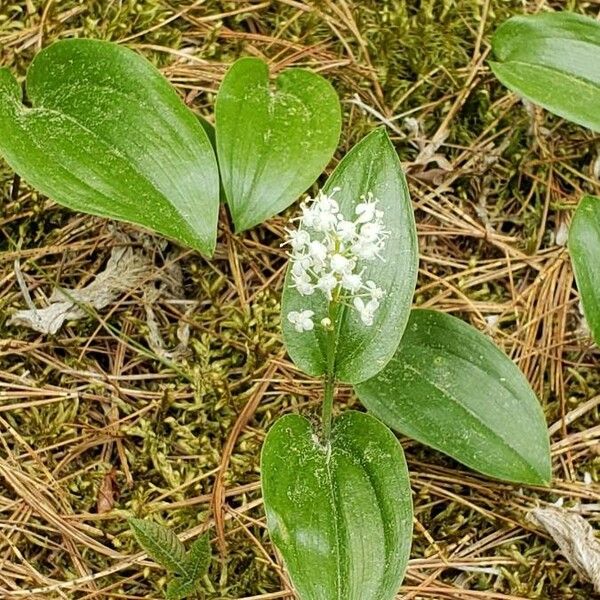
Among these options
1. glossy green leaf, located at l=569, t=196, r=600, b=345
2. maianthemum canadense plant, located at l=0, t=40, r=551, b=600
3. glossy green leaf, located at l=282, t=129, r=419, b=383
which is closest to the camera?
maianthemum canadense plant, located at l=0, t=40, r=551, b=600

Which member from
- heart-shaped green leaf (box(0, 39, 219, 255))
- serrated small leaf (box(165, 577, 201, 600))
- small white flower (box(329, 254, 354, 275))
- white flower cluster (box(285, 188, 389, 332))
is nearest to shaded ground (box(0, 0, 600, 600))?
serrated small leaf (box(165, 577, 201, 600))

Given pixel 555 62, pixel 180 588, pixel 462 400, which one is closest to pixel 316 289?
pixel 462 400

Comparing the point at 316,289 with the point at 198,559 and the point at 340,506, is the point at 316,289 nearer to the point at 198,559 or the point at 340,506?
the point at 340,506

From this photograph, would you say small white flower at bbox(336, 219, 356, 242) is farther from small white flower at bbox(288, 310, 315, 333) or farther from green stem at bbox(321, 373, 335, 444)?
green stem at bbox(321, 373, 335, 444)

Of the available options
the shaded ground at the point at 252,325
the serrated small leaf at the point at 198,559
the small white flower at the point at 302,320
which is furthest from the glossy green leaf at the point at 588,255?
the serrated small leaf at the point at 198,559

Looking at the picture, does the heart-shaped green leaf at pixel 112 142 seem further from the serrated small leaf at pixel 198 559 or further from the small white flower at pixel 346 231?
the serrated small leaf at pixel 198 559
